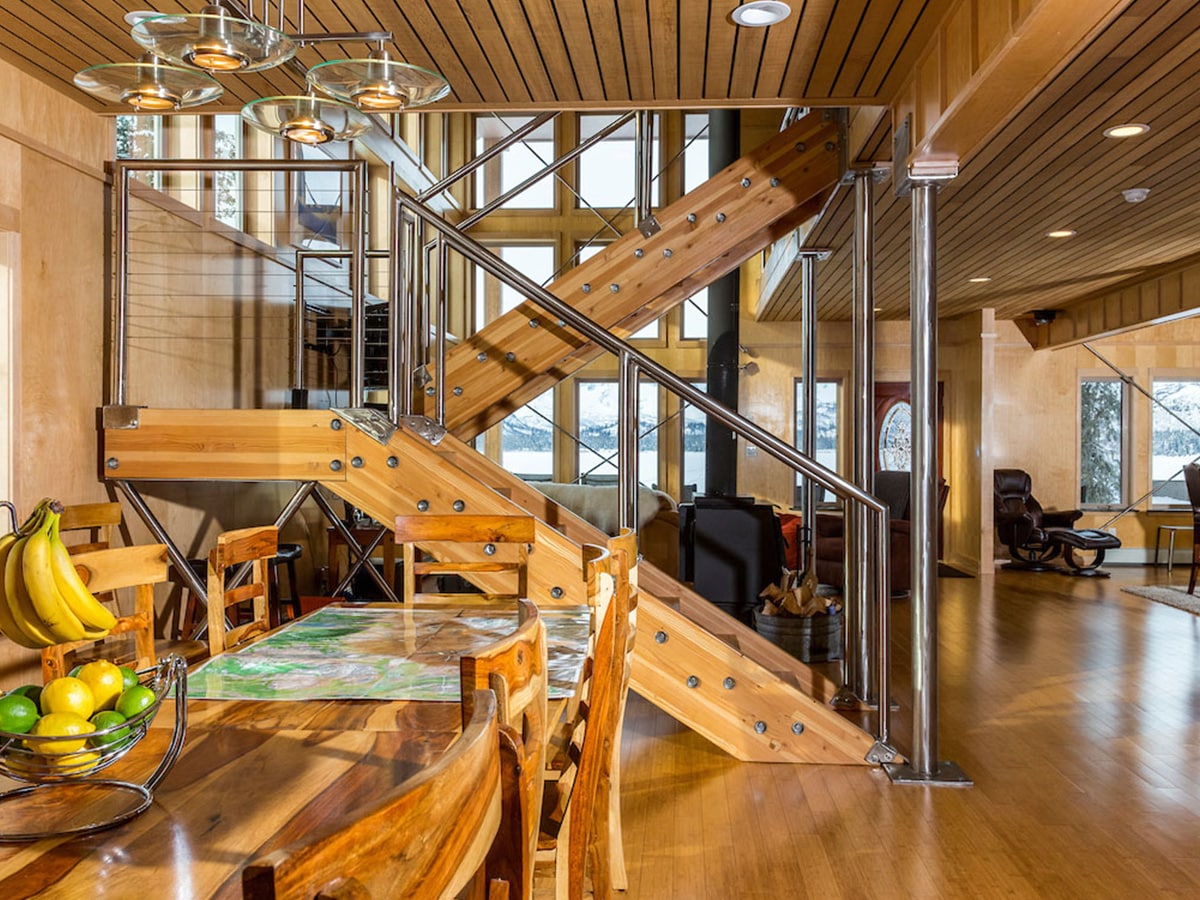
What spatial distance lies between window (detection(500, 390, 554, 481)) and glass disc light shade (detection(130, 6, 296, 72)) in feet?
36.8

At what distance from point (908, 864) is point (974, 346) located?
848 cm

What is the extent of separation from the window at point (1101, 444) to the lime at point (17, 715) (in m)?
11.8

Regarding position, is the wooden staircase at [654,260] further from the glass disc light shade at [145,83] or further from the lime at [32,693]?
the lime at [32,693]

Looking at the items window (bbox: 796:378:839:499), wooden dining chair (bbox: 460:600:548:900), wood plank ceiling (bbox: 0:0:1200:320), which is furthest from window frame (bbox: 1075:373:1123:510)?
wooden dining chair (bbox: 460:600:548:900)

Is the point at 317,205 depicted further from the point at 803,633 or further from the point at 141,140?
the point at 803,633

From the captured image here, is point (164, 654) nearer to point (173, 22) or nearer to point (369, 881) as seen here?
point (173, 22)

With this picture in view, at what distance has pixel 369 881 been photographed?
1.96 feet

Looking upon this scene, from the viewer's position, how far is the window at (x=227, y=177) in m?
6.64

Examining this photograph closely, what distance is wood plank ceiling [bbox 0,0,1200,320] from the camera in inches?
137

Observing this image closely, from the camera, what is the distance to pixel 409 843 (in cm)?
64

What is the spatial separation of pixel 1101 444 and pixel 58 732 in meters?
11.9

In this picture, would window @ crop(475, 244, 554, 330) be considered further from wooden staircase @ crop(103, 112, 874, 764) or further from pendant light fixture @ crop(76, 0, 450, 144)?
pendant light fixture @ crop(76, 0, 450, 144)

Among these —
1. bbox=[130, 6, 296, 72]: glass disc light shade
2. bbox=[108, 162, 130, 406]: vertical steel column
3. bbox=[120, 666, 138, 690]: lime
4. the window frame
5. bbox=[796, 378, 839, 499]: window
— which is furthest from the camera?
bbox=[796, 378, 839, 499]: window

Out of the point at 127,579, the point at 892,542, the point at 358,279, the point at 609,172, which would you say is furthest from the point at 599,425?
the point at 127,579
